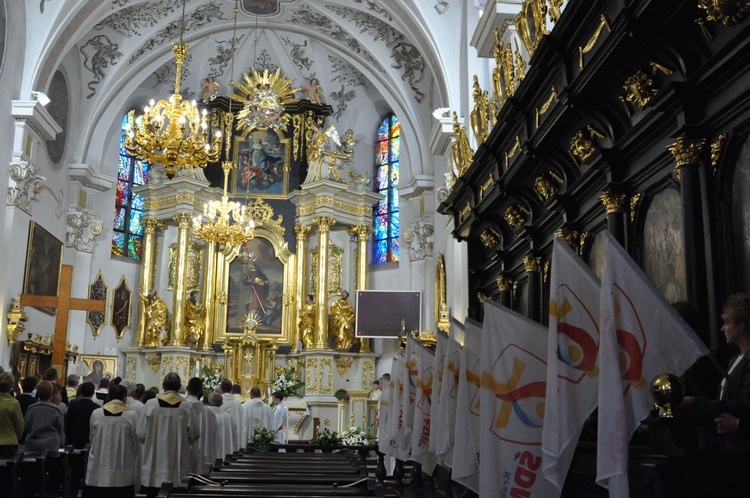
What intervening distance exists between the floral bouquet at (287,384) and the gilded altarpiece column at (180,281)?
247 cm

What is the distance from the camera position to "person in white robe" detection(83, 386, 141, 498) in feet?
24.0

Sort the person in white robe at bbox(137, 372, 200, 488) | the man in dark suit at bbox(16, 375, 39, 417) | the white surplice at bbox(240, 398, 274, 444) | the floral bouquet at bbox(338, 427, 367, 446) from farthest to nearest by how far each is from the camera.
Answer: the floral bouquet at bbox(338, 427, 367, 446)
the white surplice at bbox(240, 398, 274, 444)
the man in dark suit at bbox(16, 375, 39, 417)
the person in white robe at bbox(137, 372, 200, 488)

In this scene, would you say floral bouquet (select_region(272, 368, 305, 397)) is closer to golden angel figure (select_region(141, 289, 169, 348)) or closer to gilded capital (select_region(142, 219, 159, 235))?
golden angel figure (select_region(141, 289, 169, 348))

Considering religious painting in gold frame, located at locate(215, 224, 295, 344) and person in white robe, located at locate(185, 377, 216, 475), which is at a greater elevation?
religious painting in gold frame, located at locate(215, 224, 295, 344)

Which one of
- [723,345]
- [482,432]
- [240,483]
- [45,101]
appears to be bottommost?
[240,483]

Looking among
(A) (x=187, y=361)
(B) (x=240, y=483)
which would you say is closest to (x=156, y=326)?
(A) (x=187, y=361)

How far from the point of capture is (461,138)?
11.8 m

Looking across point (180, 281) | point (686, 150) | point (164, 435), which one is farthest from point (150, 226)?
point (686, 150)

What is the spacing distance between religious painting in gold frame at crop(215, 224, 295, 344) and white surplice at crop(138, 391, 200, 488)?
12726 mm

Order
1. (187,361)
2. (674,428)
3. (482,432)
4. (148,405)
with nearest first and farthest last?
(674,428) < (482,432) < (148,405) < (187,361)

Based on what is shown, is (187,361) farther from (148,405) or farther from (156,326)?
(148,405)

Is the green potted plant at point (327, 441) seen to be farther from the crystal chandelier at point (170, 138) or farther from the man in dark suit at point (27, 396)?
the man in dark suit at point (27, 396)

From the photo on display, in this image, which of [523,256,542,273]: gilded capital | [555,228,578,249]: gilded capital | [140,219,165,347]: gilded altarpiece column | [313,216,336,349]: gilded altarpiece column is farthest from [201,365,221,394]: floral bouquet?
[555,228,578,249]: gilded capital

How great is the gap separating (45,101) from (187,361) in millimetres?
7129
